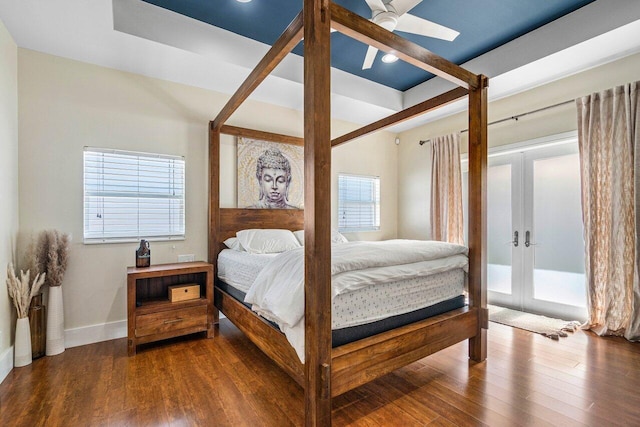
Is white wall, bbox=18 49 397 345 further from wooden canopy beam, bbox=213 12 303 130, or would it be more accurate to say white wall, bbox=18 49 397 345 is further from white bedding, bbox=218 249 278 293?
wooden canopy beam, bbox=213 12 303 130

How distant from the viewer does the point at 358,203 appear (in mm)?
4992

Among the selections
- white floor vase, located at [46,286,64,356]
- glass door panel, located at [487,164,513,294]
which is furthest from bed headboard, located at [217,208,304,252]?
glass door panel, located at [487,164,513,294]

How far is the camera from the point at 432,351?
2.16 meters

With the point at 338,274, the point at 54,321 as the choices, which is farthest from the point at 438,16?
the point at 54,321

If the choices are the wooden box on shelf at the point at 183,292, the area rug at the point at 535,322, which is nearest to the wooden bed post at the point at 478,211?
the area rug at the point at 535,322

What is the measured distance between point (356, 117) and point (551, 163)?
103 inches

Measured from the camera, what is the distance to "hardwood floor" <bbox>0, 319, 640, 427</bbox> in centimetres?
177

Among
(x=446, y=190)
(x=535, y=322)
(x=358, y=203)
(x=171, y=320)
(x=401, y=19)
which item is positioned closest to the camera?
(x=401, y=19)

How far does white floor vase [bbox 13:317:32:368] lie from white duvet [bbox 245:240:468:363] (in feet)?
6.17

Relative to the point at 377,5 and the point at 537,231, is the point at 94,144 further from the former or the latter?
the point at 537,231

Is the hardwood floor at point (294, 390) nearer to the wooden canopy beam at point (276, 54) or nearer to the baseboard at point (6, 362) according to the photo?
the baseboard at point (6, 362)

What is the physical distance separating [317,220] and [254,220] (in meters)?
2.38

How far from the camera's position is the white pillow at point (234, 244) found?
134 inches

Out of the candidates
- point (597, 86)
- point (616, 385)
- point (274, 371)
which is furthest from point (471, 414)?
point (597, 86)
